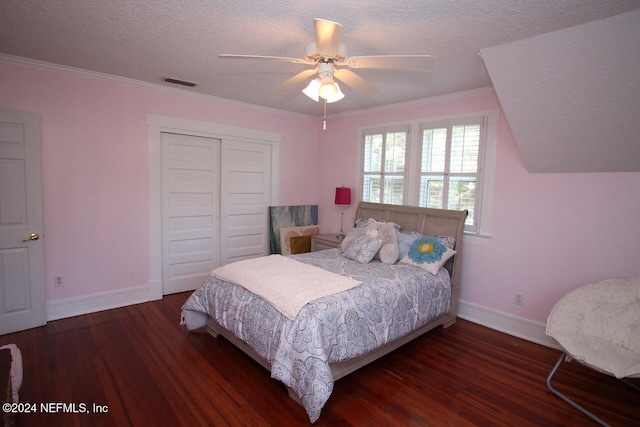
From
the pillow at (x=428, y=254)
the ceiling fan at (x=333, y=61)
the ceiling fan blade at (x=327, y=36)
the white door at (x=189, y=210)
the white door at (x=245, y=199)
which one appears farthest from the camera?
the white door at (x=245, y=199)

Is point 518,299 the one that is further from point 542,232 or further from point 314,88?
point 314,88

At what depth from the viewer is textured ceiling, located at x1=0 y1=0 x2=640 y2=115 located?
1.98m

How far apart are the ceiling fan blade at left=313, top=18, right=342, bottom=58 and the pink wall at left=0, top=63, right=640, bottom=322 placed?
2304 mm

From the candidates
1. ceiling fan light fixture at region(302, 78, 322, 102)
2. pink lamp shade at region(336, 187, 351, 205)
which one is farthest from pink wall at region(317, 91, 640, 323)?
ceiling fan light fixture at region(302, 78, 322, 102)

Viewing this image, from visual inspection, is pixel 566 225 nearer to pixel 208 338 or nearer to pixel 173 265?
pixel 208 338

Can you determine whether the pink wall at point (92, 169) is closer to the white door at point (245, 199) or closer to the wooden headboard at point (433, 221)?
the white door at point (245, 199)

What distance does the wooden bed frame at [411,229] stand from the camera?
2.55 m

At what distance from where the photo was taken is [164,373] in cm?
251

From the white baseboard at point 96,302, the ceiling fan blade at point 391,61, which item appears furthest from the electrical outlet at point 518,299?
the white baseboard at point 96,302

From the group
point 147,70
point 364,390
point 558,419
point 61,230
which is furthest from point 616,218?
point 61,230

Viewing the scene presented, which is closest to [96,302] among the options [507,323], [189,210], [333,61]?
[189,210]

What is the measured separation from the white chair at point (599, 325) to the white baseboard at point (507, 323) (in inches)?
25.8

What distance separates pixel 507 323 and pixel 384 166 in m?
2.35

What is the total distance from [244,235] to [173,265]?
41.3 inches
